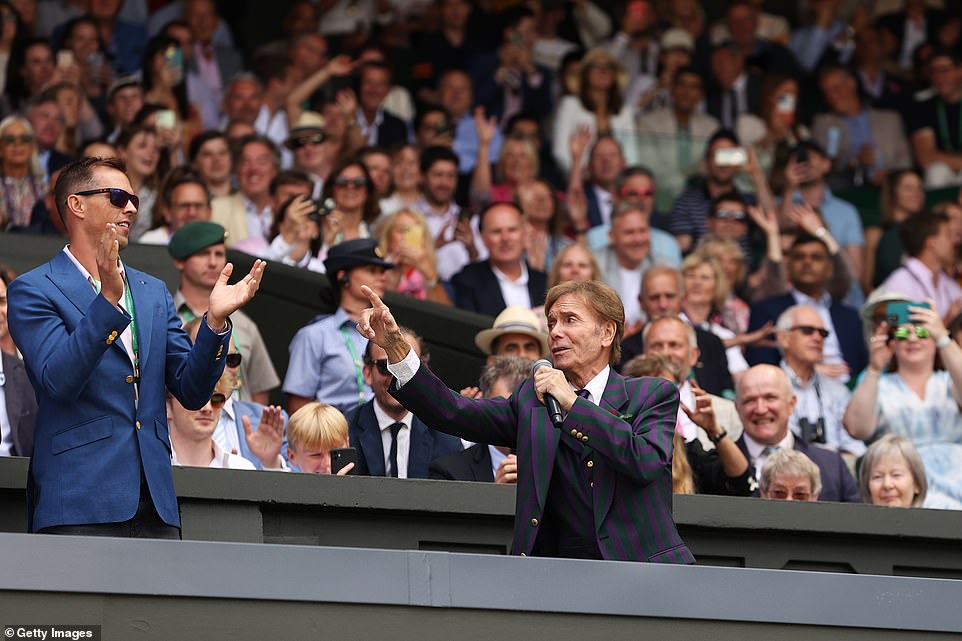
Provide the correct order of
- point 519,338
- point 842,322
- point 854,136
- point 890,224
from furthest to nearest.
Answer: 1. point 854,136
2. point 890,224
3. point 842,322
4. point 519,338

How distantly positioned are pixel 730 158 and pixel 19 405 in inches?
290

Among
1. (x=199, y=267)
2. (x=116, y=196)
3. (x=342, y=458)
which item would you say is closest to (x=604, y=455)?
(x=116, y=196)

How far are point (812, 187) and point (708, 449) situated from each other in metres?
5.97

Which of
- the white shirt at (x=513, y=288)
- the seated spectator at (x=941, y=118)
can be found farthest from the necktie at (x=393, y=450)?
the seated spectator at (x=941, y=118)

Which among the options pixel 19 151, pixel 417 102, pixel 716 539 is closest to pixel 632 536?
pixel 716 539

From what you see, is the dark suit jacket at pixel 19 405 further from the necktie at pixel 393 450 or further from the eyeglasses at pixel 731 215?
the eyeglasses at pixel 731 215

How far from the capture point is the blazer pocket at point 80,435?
5422 mm

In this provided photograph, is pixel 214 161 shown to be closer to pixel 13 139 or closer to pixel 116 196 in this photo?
pixel 13 139

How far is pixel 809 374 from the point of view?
1010 centimetres

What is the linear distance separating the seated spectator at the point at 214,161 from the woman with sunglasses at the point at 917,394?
429 cm

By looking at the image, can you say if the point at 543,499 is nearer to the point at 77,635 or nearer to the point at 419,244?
the point at 77,635

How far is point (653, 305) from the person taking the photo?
10203mm

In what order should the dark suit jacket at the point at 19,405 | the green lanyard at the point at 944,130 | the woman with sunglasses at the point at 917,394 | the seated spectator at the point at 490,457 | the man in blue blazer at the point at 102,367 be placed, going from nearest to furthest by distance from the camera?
the man in blue blazer at the point at 102,367 < the dark suit jacket at the point at 19,405 < the seated spectator at the point at 490,457 < the woman with sunglasses at the point at 917,394 < the green lanyard at the point at 944,130

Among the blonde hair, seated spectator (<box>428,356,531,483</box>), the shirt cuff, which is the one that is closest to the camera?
seated spectator (<box>428,356,531,483</box>)
